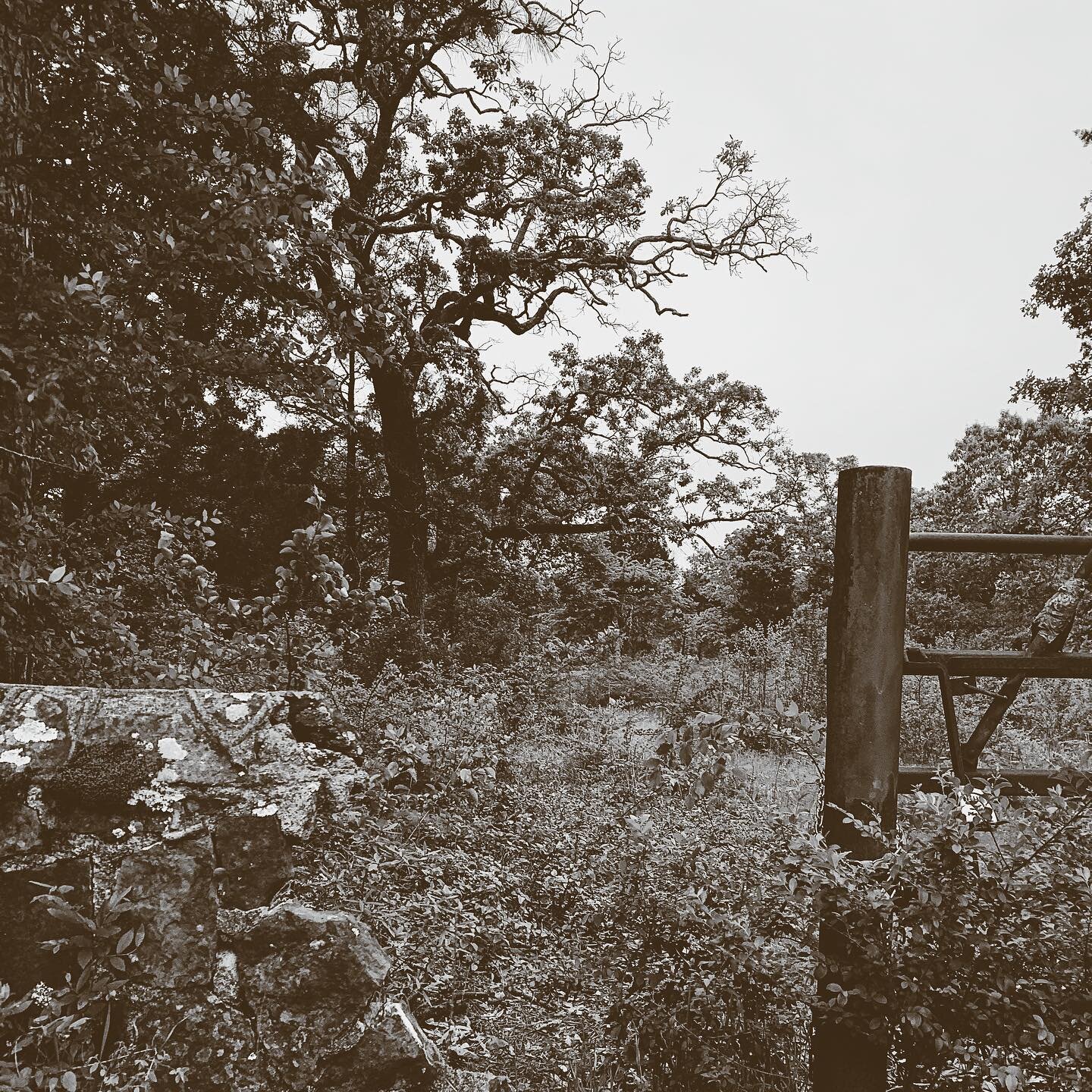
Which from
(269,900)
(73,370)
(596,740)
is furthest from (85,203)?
(596,740)

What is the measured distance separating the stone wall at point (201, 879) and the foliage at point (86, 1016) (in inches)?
1.3

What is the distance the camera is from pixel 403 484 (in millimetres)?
14195

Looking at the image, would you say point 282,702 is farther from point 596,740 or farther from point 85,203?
point 596,740

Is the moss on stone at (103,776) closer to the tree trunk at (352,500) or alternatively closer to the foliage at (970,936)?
the foliage at (970,936)

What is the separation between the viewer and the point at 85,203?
11.3 feet

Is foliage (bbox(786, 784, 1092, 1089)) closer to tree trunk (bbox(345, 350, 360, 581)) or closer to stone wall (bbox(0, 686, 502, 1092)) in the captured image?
stone wall (bbox(0, 686, 502, 1092))

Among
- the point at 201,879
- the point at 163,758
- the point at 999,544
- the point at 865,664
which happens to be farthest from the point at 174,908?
the point at 999,544

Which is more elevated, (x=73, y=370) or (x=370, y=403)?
(x=370, y=403)

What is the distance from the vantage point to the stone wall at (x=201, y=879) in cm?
172

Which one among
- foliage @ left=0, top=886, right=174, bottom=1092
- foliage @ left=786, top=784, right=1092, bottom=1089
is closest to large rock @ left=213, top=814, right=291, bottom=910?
foliage @ left=0, top=886, right=174, bottom=1092

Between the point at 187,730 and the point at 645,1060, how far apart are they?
6.22ft

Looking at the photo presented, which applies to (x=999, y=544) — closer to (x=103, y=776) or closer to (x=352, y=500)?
(x=103, y=776)

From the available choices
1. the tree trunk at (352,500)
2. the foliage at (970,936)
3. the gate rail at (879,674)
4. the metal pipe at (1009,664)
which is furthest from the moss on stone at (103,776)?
the tree trunk at (352,500)

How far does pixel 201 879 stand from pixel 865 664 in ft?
6.37
